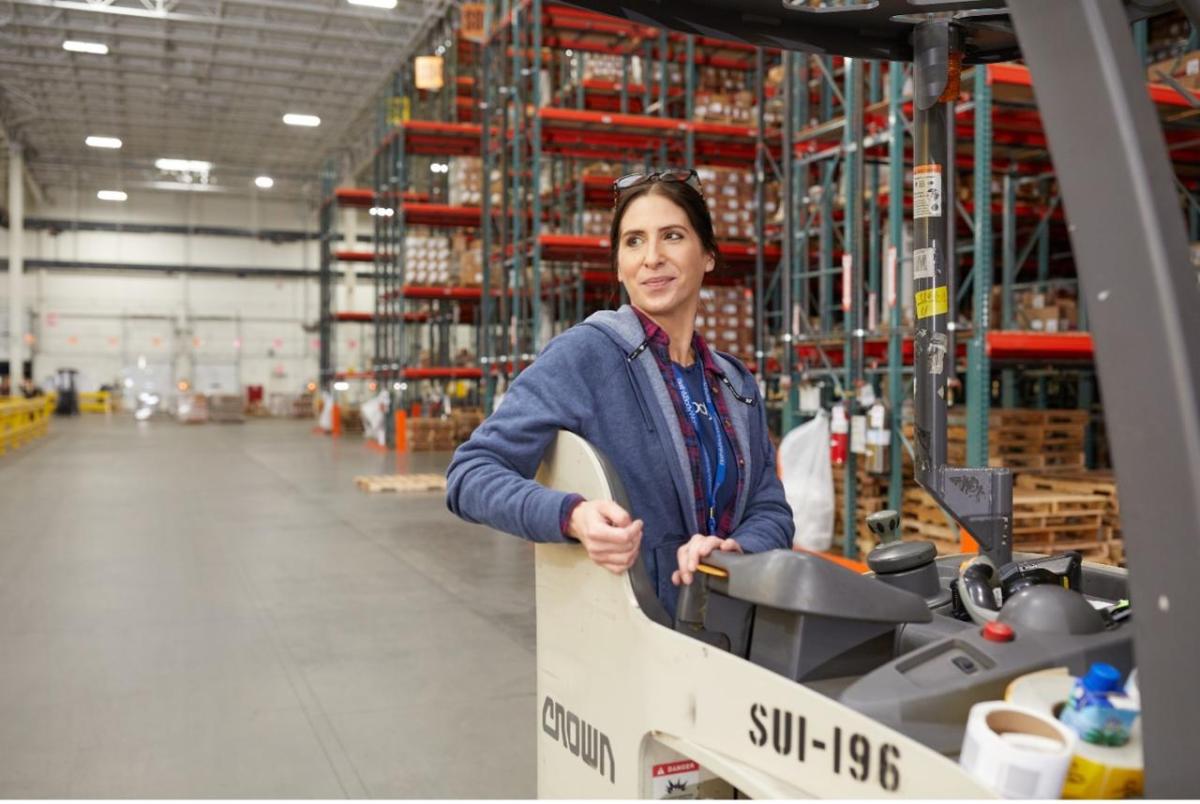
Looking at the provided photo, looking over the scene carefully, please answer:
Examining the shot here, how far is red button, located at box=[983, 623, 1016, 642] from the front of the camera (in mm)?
1314

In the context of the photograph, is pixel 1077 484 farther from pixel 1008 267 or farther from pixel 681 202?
pixel 681 202

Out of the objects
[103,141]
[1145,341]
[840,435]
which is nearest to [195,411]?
[103,141]

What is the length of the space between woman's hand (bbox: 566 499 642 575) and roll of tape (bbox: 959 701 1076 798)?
575 millimetres

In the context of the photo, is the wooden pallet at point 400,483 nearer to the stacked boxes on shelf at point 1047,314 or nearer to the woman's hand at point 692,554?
the stacked boxes on shelf at point 1047,314

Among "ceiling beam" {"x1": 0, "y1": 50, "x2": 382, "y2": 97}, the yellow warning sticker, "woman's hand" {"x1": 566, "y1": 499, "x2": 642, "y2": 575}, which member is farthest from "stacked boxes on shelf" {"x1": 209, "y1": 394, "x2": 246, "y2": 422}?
"woman's hand" {"x1": 566, "y1": 499, "x2": 642, "y2": 575}

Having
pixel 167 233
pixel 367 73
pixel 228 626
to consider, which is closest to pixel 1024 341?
pixel 228 626

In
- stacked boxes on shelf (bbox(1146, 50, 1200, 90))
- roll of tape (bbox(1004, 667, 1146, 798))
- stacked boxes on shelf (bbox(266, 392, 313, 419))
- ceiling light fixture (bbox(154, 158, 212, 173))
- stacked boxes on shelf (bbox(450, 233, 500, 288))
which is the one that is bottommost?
stacked boxes on shelf (bbox(266, 392, 313, 419))

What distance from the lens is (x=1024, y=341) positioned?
6.30m

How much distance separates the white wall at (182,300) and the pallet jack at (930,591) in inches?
1393

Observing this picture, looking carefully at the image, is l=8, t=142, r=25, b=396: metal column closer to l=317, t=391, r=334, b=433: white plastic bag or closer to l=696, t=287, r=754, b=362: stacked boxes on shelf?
l=317, t=391, r=334, b=433: white plastic bag

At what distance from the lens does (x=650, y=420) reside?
74.1 inches

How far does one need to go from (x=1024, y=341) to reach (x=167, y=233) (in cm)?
3557

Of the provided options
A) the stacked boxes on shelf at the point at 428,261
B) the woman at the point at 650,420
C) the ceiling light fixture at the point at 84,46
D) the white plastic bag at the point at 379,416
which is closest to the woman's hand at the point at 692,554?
the woman at the point at 650,420

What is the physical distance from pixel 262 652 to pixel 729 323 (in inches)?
361
